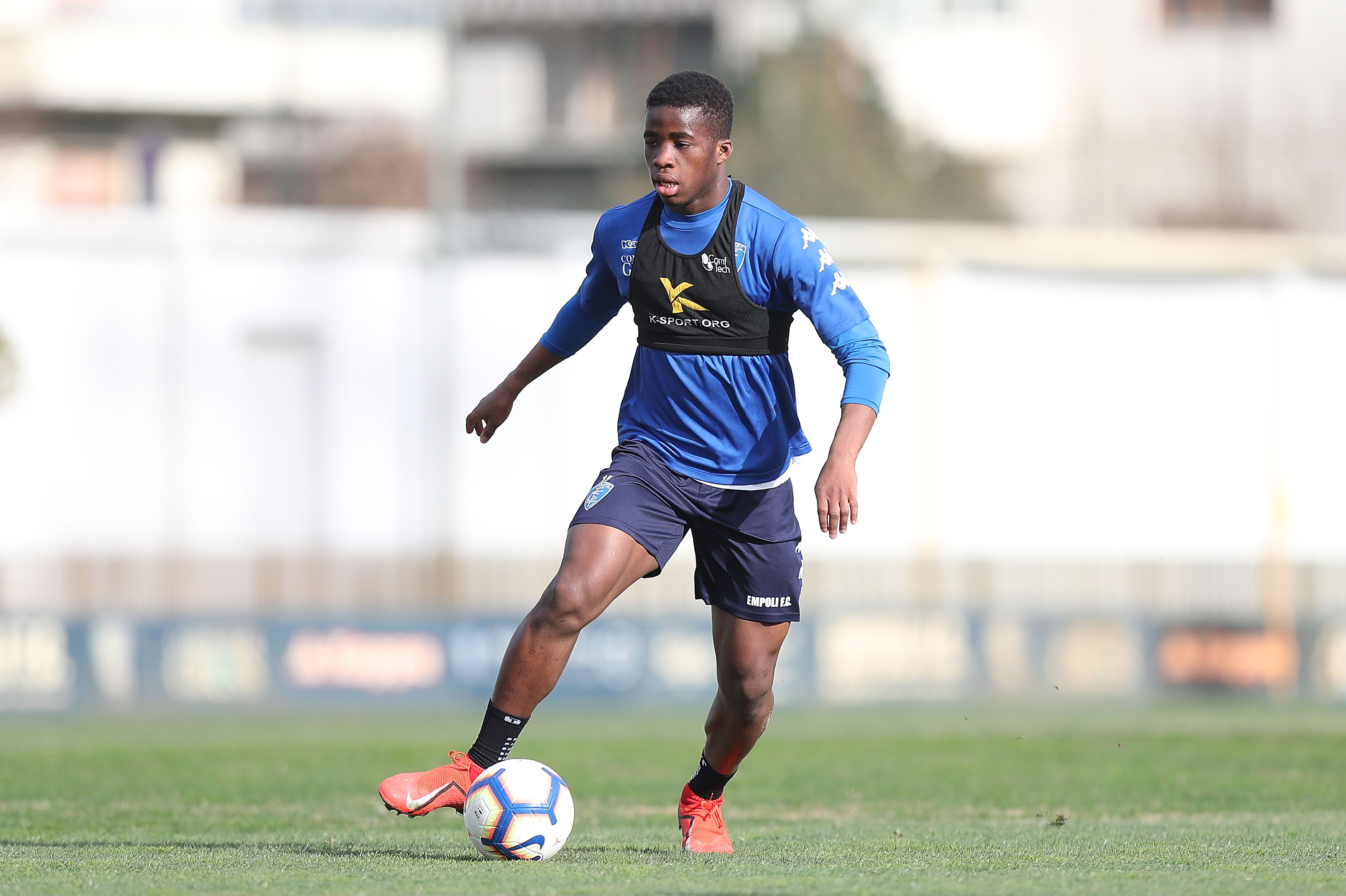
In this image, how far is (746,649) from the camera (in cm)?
706

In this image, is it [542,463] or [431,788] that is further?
[542,463]

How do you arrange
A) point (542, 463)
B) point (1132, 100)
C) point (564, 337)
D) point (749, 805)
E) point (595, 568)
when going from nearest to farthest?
1. point (595, 568)
2. point (564, 337)
3. point (749, 805)
4. point (542, 463)
5. point (1132, 100)

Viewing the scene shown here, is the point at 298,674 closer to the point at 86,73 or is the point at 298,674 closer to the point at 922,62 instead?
the point at 86,73

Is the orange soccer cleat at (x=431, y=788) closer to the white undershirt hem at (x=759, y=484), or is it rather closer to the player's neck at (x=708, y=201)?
the white undershirt hem at (x=759, y=484)

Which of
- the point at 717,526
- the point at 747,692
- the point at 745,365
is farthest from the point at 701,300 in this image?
the point at 747,692

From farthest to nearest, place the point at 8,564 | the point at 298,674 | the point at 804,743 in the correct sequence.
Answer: the point at 8,564, the point at 298,674, the point at 804,743

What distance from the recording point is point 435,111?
74.9ft

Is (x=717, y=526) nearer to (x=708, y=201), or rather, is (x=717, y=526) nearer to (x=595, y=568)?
(x=595, y=568)

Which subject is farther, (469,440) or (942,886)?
(469,440)

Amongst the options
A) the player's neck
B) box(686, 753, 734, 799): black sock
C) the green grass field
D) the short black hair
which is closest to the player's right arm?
the player's neck

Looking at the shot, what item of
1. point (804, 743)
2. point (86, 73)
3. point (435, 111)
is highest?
point (86, 73)

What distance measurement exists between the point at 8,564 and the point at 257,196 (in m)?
23.8

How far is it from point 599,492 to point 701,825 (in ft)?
4.23

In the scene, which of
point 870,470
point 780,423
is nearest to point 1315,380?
point 870,470
